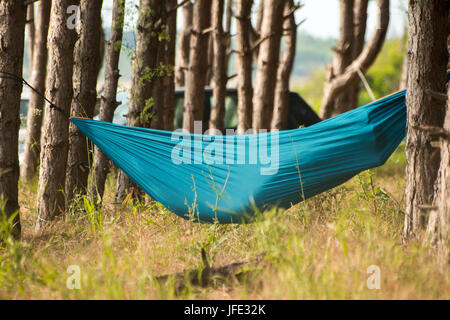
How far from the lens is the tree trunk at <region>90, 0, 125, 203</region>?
4.38 meters

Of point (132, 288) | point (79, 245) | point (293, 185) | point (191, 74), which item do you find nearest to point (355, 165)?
point (293, 185)

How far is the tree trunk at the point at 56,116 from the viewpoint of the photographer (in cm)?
377

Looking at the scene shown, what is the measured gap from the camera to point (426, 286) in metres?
2.37

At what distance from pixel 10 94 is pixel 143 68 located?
115cm

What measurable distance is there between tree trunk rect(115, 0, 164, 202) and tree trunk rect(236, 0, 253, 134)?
2781 millimetres

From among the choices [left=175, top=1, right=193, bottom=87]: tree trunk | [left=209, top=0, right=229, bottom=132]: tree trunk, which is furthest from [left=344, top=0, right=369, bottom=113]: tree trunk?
[left=175, top=1, right=193, bottom=87]: tree trunk

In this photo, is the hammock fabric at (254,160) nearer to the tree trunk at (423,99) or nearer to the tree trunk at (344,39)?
the tree trunk at (423,99)

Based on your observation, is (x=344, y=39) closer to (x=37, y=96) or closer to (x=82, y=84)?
(x=37, y=96)

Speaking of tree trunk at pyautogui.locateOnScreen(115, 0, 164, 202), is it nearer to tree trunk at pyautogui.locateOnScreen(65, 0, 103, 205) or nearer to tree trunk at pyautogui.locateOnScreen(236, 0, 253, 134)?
tree trunk at pyautogui.locateOnScreen(65, 0, 103, 205)

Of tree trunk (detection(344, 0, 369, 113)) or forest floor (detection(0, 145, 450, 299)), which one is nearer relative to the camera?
forest floor (detection(0, 145, 450, 299))

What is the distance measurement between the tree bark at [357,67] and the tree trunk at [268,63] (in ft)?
5.56

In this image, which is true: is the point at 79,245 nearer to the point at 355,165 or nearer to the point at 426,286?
the point at 355,165

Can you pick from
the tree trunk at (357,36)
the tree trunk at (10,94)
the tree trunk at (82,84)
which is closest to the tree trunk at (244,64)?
the tree trunk at (357,36)

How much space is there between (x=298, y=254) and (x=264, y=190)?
63cm
